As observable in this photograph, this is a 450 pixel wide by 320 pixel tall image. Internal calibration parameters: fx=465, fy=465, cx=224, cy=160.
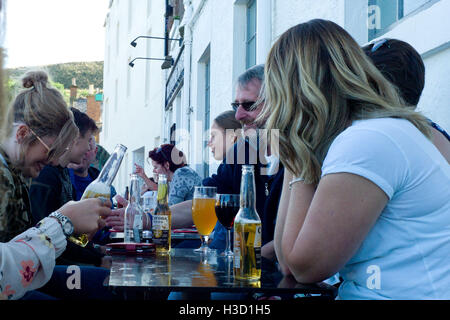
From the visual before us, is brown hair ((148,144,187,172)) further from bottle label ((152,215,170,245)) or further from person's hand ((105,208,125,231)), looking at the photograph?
bottle label ((152,215,170,245))

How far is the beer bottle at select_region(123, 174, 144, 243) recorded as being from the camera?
205 cm

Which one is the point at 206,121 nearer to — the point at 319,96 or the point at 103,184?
the point at 103,184

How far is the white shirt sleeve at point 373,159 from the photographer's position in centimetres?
107

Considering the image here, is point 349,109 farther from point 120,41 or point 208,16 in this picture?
point 120,41

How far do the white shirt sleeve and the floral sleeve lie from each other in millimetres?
770

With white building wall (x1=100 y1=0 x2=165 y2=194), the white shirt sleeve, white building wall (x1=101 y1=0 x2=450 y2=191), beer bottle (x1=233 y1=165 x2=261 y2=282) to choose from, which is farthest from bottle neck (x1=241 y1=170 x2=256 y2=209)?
white building wall (x1=100 y1=0 x2=165 y2=194)

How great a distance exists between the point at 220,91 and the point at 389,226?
5405 mm

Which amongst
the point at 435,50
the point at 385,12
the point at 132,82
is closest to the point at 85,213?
the point at 435,50

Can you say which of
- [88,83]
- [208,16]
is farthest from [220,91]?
[88,83]

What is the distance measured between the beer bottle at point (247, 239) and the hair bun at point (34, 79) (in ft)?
3.30

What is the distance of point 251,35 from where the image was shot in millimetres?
5664

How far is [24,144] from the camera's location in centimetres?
171

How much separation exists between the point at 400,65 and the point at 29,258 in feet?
4.47

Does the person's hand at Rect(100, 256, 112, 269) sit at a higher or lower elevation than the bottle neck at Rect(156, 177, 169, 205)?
lower
